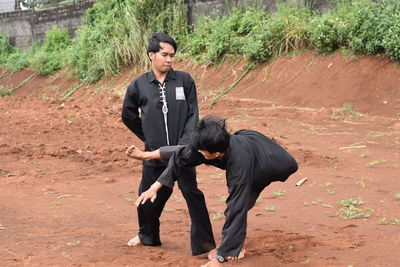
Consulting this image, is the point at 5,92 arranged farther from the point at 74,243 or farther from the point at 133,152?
the point at 133,152

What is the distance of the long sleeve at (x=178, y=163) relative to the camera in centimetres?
501

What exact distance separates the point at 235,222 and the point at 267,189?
3.48m

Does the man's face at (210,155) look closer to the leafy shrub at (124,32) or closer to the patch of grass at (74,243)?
the patch of grass at (74,243)

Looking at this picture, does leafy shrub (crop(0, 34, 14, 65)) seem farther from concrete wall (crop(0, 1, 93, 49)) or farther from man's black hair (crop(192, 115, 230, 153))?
man's black hair (crop(192, 115, 230, 153))

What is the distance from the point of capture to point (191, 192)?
5.46 meters

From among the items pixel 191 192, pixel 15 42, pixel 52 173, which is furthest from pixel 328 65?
pixel 15 42

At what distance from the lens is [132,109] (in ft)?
19.2

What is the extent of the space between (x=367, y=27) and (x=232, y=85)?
11.4 feet

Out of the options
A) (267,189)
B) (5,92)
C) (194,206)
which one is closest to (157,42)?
(194,206)

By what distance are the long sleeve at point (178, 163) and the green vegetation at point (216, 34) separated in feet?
25.6

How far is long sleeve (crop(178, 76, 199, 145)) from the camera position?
18.4 ft

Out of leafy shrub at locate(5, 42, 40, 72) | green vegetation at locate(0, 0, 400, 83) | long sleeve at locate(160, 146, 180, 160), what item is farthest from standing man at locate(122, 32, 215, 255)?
leafy shrub at locate(5, 42, 40, 72)

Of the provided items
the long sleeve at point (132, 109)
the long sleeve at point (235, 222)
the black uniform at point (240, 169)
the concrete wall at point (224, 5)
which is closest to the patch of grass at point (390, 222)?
the black uniform at point (240, 169)

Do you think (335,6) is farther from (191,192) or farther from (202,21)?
(191,192)
